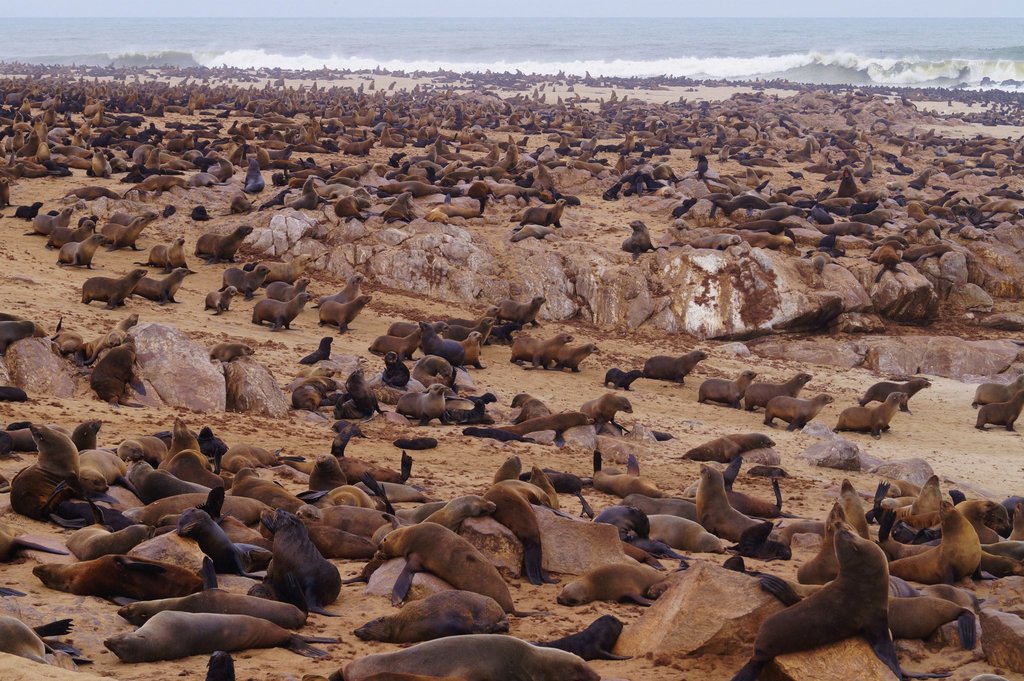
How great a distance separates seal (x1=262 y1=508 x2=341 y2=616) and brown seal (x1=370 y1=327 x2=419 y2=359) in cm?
843

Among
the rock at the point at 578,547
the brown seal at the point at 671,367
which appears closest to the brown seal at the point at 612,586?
the rock at the point at 578,547

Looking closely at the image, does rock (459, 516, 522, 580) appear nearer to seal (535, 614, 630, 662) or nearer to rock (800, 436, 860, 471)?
seal (535, 614, 630, 662)

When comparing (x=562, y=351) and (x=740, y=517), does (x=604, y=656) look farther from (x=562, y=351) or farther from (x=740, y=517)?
(x=562, y=351)

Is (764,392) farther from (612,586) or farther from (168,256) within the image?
(168,256)

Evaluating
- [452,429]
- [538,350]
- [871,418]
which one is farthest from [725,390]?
[452,429]

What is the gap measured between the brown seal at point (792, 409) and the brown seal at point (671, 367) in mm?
1871

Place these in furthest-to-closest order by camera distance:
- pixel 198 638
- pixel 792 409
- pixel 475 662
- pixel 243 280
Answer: pixel 243 280 → pixel 792 409 → pixel 198 638 → pixel 475 662

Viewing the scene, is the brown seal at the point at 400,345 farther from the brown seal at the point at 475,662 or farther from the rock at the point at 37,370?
the brown seal at the point at 475,662

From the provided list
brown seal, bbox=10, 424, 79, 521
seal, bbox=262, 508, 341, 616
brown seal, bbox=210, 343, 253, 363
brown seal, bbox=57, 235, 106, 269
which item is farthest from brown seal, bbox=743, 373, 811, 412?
brown seal, bbox=57, 235, 106, 269

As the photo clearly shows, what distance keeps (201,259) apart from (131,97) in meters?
18.1

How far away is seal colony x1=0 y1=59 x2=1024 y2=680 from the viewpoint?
517 centimetres

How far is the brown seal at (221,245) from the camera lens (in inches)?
695

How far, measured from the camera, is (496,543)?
21.2 feet

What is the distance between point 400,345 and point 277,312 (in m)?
2.14
